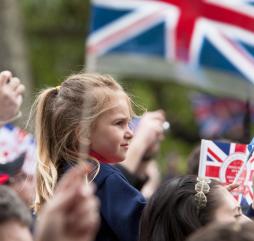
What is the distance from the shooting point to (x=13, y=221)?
317 centimetres

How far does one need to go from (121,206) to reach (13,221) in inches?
37.0

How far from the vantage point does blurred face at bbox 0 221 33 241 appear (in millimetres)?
3119

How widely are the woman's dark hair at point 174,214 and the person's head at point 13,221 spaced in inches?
30.0

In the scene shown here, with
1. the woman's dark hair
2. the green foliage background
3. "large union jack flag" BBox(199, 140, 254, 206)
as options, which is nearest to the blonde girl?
the woman's dark hair

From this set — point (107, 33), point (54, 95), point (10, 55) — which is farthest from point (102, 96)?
point (10, 55)

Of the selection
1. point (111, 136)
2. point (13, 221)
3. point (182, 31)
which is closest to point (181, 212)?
point (111, 136)

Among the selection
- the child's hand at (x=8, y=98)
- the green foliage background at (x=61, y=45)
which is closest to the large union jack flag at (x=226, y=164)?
the child's hand at (x=8, y=98)

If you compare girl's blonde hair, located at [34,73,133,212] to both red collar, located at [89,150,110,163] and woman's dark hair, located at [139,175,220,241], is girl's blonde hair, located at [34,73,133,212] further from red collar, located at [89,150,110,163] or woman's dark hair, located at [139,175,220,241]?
woman's dark hair, located at [139,175,220,241]

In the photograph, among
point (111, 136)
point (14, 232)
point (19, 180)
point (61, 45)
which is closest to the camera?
point (14, 232)

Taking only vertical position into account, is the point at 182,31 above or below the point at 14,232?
below

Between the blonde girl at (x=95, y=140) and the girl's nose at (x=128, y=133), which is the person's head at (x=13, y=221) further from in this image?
the girl's nose at (x=128, y=133)

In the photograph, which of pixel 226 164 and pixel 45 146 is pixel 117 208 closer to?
pixel 45 146

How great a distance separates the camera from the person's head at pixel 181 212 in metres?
3.85

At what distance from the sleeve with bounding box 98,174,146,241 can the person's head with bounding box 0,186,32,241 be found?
32.3 inches
